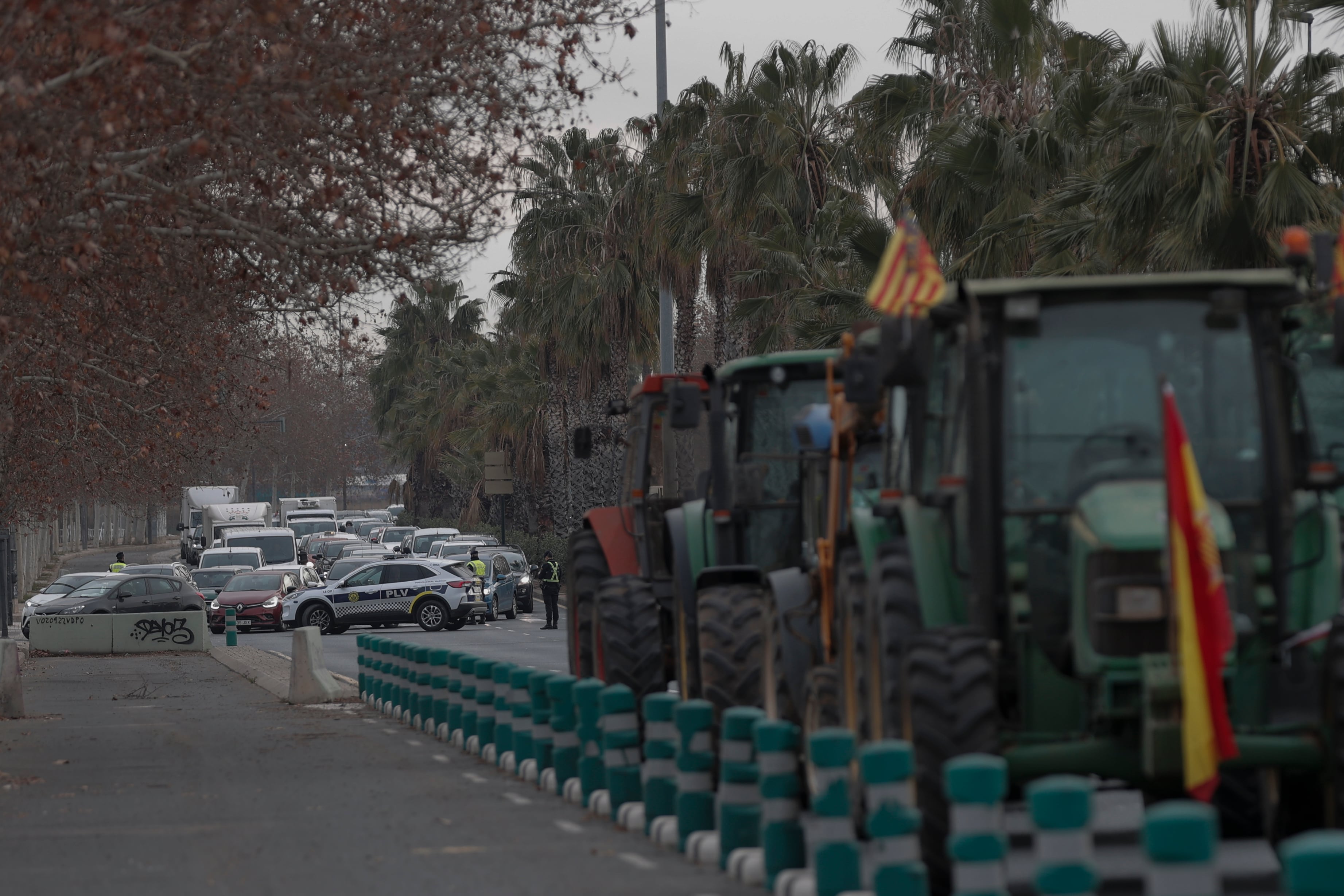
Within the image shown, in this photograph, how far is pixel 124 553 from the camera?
109 m

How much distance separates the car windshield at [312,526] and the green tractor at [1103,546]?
78607 mm

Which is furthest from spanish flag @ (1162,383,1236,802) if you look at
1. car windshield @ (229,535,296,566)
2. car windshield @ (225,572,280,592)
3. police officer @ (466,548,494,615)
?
car windshield @ (229,535,296,566)

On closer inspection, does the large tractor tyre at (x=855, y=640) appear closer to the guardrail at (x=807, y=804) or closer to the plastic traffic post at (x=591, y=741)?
the guardrail at (x=807, y=804)

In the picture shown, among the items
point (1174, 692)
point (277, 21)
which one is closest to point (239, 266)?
point (277, 21)

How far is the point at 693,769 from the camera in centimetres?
998

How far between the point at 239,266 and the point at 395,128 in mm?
2534

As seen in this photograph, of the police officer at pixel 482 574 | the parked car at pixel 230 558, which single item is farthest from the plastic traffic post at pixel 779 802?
the parked car at pixel 230 558

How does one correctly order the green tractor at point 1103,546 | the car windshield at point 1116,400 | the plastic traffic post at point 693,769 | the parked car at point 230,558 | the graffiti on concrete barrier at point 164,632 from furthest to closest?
the parked car at point 230,558
the graffiti on concrete barrier at point 164,632
the plastic traffic post at point 693,769
the car windshield at point 1116,400
the green tractor at point 1103,546

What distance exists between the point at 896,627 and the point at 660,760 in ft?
8.86

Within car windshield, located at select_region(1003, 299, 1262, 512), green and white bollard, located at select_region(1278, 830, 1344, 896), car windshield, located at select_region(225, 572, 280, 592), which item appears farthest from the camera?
car windshield, located at select_region(225, 572, 280, 592)

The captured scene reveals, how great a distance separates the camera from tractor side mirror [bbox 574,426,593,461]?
1598 centimetres

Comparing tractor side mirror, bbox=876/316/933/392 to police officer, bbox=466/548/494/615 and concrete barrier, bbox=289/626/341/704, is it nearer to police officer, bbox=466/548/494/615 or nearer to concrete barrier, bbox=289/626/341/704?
concrete barrier, bbox=289/626/341/704

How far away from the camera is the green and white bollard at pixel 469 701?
53.5 ft

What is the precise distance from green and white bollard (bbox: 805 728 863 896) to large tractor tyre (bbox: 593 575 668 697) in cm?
549
